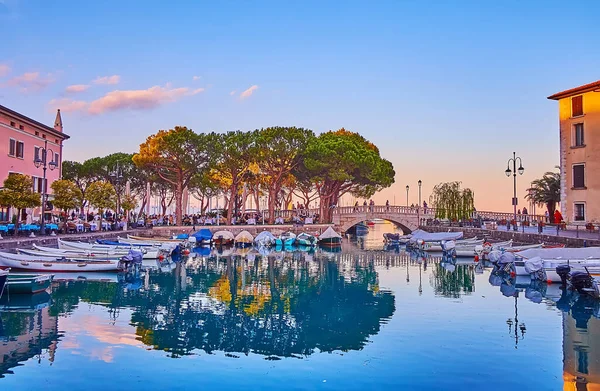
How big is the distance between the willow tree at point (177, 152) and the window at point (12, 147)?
43.7 feet

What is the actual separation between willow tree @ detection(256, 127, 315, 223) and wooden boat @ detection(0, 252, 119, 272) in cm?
2872

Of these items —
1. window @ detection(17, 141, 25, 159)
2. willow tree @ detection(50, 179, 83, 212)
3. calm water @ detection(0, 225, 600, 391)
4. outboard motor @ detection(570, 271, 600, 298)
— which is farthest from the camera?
window @ detection(17, 141, 25, 159)

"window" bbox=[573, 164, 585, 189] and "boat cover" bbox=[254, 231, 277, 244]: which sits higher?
"window" bbox=[573, 164, 585, 189]

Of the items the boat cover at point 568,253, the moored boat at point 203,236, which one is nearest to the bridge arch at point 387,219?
the moored boat at point 203,236

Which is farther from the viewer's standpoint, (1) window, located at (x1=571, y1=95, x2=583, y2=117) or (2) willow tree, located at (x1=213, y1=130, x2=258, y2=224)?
(2) willow tree, located at (x1=213, y1=130, x2=258, y2=224)

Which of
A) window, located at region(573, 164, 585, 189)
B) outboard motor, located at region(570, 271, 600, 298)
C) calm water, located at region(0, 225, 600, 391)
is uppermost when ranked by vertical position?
window, located at region(573, 164, 585, 189)

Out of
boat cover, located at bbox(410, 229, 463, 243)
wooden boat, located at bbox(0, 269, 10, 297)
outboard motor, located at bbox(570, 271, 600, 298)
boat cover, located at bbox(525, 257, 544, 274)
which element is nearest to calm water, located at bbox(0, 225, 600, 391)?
wooden boat, located at bbox(0, 269, 10, 297)

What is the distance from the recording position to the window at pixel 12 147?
3675 cm

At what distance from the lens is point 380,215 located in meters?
60.8

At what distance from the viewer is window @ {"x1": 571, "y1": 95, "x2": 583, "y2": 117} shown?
123 feet

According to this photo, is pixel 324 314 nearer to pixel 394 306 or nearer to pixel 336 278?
pixel 394 306

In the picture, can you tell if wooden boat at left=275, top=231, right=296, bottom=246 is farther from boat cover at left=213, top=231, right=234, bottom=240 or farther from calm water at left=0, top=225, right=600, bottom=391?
calm water at left=0, top=225, right=600, bottom=391

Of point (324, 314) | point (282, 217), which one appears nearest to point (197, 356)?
point (324, 314)

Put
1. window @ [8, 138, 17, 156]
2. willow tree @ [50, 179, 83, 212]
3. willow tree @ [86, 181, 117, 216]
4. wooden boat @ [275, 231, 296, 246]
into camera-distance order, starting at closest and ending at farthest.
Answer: willow tree @ [50, 179, 83, 212], window @ [8, 138, 17, 156], willow tree @ [86, 181, 117, 216], wooden boat @ [275, 231, 296, 246]
